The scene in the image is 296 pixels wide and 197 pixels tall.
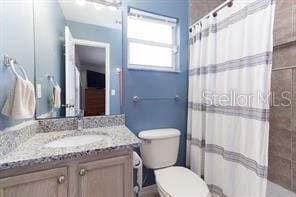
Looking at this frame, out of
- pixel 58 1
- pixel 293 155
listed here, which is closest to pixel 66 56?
pixel 58 1

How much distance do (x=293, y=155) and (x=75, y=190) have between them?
2.12 meters

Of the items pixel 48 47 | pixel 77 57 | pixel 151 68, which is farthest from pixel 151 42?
pixel 48 47

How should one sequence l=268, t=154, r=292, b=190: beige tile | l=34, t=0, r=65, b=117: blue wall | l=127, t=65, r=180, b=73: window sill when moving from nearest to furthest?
1. l=34, t=0, r=65, b=117: blue wall
2. l=127, t=65, r=180, b=73: window sill
3. l=268, t=154, r=292, b=190: beige tile

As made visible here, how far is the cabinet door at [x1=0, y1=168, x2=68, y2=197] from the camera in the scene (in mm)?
854

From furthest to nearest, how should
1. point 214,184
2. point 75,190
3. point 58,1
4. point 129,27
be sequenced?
point 129,27 < point 214,184 < point 58,1 < point 75,190

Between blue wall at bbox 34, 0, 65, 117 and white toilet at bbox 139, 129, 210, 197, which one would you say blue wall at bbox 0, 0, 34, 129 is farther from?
white toilet at bbox 139, 129, 210, 197

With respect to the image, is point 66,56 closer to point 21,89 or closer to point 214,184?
point 21,89

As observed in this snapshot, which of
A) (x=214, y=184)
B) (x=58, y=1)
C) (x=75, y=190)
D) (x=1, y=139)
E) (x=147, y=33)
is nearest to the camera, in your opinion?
(x=1, y=139)

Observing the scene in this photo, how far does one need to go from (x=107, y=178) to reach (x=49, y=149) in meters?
0.39

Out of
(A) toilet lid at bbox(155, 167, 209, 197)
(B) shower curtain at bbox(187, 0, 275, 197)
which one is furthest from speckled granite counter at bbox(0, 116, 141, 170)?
(B) shower curtain at bbox(187, 0, 275, 197)

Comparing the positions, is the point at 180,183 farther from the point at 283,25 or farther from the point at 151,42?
the point at 283,25

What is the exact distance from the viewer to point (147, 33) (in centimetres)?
196

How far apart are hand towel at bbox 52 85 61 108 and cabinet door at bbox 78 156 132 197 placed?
69 cm

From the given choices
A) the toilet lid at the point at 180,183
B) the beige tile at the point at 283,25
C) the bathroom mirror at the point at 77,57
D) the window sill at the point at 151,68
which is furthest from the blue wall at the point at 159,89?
the beige tile at the point at 283,25
